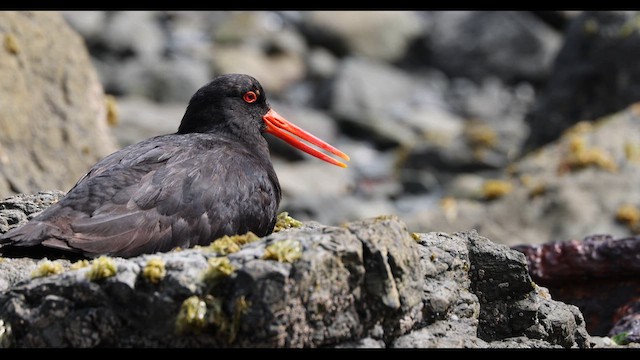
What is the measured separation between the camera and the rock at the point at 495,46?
25609 mm

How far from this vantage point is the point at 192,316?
178 inches

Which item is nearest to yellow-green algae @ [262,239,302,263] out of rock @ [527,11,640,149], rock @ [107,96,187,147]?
rock @ [527,11,640,149]

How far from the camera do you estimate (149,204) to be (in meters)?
6.33

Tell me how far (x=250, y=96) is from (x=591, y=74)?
30.7 feet

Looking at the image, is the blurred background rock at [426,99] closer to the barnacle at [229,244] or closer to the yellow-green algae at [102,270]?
the barnacle at [229,244]

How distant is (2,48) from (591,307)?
639 centimetres

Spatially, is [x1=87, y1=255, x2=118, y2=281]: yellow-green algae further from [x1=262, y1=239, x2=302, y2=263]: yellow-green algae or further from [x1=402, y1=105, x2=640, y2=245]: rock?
[x1=402, y1=105, x2=640, y2=245]: rock

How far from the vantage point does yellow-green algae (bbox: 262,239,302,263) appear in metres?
4.61

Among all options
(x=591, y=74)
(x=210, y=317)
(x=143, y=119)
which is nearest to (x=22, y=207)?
(x=210, y=317)

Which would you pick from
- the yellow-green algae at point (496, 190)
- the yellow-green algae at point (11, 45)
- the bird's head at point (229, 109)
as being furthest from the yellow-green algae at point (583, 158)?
the yellow-green algae at point (11, 45)

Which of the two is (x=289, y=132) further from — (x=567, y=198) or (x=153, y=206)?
(x=567, y=198)

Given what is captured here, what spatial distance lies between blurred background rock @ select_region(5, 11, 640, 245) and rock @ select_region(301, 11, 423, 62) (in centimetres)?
4
